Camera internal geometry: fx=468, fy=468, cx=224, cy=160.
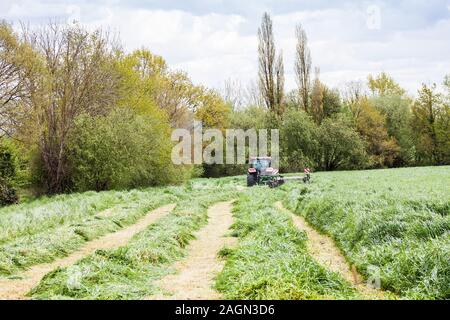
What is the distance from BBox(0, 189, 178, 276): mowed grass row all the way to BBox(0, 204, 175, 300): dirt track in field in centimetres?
19

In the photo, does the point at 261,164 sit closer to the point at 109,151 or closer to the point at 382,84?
the point at 109,151

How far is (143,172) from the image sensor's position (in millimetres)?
26750

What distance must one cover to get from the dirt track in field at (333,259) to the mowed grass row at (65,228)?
17.4ft

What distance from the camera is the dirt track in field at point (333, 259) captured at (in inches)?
259

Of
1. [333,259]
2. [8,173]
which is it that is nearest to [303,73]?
[8,173]

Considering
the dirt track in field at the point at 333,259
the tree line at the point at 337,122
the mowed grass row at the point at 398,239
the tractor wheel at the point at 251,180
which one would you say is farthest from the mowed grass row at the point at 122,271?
the tree line at the point at 337,122

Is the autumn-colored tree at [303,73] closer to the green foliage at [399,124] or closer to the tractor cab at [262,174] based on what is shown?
the green foliage at [399,124]

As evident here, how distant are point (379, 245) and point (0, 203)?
22.6m

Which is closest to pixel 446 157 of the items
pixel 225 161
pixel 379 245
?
pixel 225 161

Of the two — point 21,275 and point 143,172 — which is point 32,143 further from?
point 21,275

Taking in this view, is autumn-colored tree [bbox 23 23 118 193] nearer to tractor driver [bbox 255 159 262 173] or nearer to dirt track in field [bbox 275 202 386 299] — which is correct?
tractor driver [bbox 255 159 262 173]

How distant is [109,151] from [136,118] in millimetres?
3199

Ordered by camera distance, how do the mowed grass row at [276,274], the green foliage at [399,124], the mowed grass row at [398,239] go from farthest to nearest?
the green foliage at [399,124] < the mowed grass row at [398,239] < the mowed grass row at [276,274]

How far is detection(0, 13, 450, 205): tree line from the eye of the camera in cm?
2388
